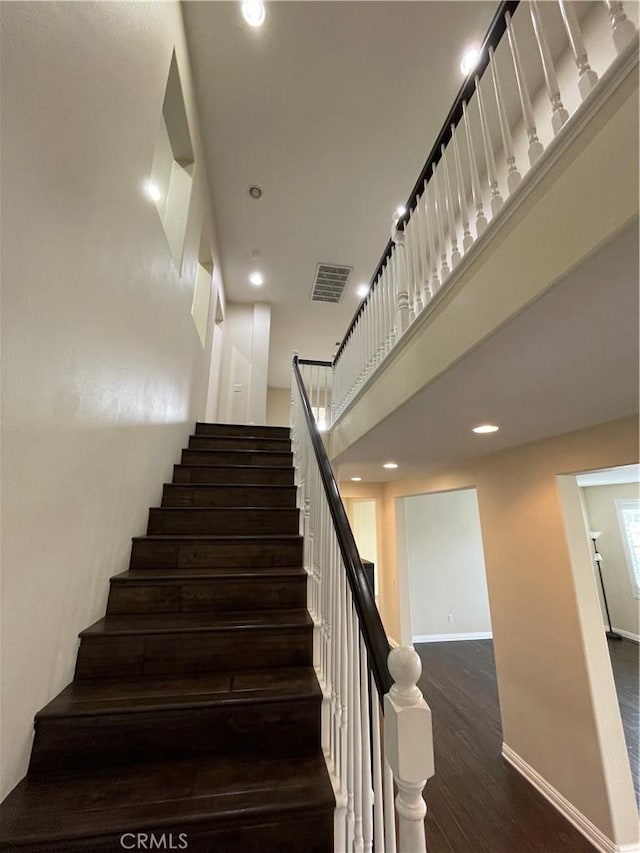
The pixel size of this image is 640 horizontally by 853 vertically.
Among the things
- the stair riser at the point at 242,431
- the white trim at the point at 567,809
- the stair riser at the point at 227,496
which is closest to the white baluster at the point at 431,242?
the stair riser at the point at 227,496

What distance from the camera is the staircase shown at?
1.06 metres

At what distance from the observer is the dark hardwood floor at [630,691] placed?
2992 mm

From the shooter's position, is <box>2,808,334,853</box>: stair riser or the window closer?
<box>2,808,334,853</box>: stair riser

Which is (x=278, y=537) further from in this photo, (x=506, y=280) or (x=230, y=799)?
(x=506, y=280)

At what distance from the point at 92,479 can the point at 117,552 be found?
0.57 m

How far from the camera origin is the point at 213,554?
2.15m

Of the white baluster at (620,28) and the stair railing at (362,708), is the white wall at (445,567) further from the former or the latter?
the white baluster at (620,28)

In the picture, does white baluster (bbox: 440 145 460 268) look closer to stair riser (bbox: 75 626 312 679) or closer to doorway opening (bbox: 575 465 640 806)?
stair riser (bbox: 75 626 312 679)

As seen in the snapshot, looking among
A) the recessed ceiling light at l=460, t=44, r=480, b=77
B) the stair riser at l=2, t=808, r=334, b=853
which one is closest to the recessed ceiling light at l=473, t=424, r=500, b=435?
the stair riser at l=2, t=808, r=334, b=853

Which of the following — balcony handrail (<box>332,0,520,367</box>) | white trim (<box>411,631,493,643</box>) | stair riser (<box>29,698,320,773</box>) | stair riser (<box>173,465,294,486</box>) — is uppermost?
balcony handrail (<box>332,0,520,367</box>)

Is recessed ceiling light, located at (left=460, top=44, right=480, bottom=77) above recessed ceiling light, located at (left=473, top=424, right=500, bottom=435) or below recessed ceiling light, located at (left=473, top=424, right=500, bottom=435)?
above

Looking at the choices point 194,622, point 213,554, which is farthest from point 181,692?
point 213,554

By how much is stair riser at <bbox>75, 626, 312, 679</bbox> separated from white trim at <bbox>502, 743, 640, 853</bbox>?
2311mm

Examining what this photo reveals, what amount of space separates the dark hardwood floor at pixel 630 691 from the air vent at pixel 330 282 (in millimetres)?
5895
